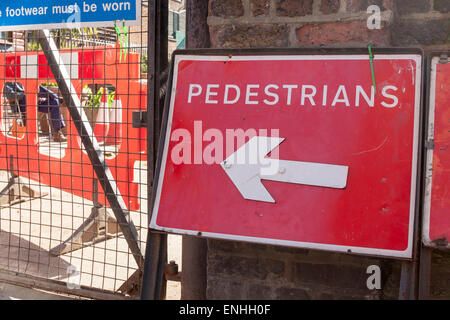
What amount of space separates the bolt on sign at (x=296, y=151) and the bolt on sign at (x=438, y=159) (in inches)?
2.7

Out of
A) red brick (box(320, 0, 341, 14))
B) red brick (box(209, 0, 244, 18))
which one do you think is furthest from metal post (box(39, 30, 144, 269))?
red brick (box(320, 0, 341, 14))

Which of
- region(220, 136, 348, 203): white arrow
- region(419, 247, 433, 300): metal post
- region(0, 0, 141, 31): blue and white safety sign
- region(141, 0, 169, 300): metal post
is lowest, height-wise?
region(419, 247, 433, 300): metal post

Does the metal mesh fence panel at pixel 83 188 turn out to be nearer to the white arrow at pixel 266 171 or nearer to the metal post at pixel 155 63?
the metal post at pixel 155 63

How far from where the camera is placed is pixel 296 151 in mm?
1731

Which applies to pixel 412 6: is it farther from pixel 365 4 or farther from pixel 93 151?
pixel 93 151

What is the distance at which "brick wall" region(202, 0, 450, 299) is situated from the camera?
201 centimetres

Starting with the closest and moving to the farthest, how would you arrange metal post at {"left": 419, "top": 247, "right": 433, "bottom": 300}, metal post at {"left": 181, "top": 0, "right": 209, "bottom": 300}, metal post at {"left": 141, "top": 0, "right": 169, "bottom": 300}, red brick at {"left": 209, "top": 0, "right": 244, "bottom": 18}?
1. metal post at {"left": 419, "top": 247, "right": 433, "bottom": 300}
2. red brick at {"left": 209, "top": 0, "right": 244, "bottom": 18}
3. metal post at {"left": 181, "top": 0, "right": 209, "bottom": 300}
4. metal post at {"left": 141, "top": 0, "right": 169, "bottom": 300}

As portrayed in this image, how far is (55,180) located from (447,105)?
4507 mm

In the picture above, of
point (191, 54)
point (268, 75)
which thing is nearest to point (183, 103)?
point (191, 54)

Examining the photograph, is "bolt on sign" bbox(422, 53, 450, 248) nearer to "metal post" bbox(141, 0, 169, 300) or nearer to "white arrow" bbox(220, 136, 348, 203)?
"white arrow" bbox(220, 136, 348, 203)

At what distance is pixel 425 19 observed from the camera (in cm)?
206

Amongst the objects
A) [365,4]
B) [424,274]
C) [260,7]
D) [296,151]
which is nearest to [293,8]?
[260,7]

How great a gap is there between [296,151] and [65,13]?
5.69 feet
